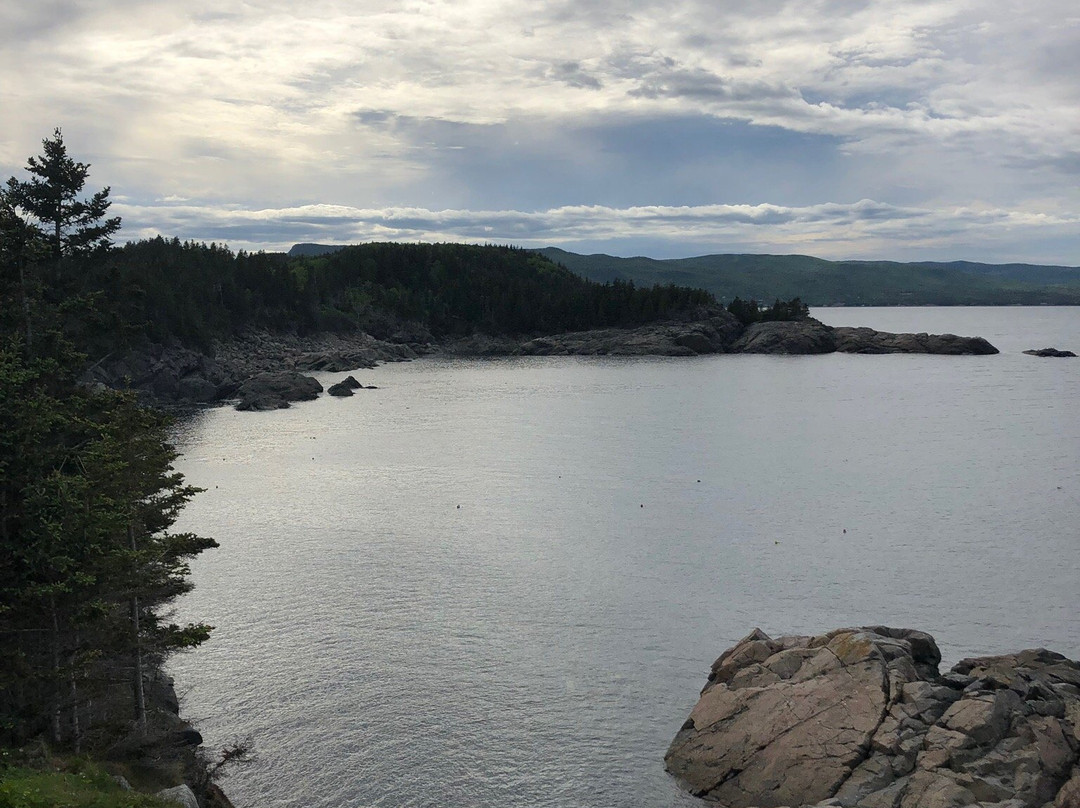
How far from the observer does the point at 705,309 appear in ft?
638

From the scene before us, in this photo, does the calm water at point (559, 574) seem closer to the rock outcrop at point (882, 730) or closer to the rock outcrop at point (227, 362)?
the rock outcrop at point (882, 730)

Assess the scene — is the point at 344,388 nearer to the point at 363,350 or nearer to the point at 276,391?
the point at 276,391

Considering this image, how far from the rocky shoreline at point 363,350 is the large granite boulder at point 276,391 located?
126mm

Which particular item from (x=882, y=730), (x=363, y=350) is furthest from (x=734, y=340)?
(x=882, y=730)

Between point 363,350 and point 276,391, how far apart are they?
65304 millimetres

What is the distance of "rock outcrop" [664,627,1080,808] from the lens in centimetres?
2019

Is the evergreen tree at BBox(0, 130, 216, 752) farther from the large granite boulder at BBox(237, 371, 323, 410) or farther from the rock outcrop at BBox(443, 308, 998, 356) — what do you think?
the rock outcrop at BBox(443, 308, 998, 356)

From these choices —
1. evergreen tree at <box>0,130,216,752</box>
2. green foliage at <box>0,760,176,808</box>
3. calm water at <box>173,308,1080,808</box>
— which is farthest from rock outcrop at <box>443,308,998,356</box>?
green foliage at <box>0,760,176,808</box>

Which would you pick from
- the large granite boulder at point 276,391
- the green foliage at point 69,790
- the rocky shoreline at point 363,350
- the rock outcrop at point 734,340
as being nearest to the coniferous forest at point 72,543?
the green foliage at point 69,790

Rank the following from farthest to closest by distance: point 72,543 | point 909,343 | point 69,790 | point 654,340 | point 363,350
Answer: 1. point 654,340
2. point 363,350
3. point 909,343
4. point 72,543
5. point 69,790

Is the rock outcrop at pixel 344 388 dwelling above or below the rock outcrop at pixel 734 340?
below

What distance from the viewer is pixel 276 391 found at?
112 m

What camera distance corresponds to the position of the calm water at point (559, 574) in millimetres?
26328

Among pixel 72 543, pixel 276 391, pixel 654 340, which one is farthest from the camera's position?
pixel 654 340
